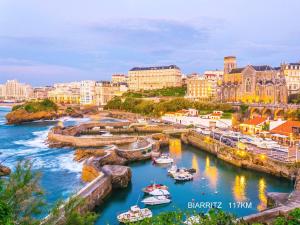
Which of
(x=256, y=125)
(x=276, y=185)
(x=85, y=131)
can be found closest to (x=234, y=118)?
(x=256, y=125)

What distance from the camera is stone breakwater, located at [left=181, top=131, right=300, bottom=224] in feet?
55.3

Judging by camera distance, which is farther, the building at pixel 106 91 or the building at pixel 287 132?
the building at pixel 106 91

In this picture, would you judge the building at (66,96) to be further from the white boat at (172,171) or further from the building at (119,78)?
the white boat at (172,171)

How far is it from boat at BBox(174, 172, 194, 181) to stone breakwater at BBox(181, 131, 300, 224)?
5.89 m

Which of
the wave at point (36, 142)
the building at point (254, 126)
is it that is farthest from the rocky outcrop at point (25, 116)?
the building at point (254, 126)

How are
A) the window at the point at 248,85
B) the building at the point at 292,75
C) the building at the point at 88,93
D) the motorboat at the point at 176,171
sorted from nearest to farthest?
the motorboat at the point at 176,171 < the window at the point at 248,85 < the building at the point at 292,75 < the building at the point at 88,93

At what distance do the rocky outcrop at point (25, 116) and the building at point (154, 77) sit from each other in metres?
36.2

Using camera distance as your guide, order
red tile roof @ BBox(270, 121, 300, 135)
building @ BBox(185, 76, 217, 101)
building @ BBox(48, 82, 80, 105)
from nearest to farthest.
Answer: red tile roof @ BBox(270, 121, 300, 135)
building @ BBox(185, 76, 217, 101)
building @ BBox(48, 82, 80, 105)

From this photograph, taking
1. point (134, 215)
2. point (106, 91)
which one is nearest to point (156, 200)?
point (134, 215)

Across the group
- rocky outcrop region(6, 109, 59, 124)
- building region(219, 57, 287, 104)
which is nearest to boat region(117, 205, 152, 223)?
building region(219, 57, 287, 104)

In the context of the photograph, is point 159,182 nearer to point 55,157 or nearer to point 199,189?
point 199,189

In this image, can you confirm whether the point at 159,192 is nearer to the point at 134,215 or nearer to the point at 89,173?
the point at 134,215

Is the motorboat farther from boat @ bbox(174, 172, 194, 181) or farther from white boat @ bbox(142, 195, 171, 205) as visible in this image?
white boat @ bbox(142, 195, 171, 205)

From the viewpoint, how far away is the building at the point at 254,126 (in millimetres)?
43844
